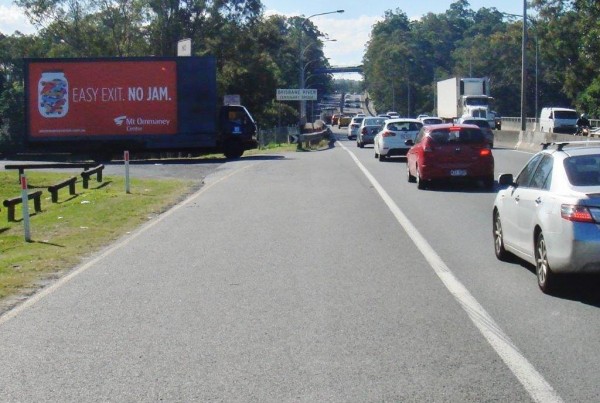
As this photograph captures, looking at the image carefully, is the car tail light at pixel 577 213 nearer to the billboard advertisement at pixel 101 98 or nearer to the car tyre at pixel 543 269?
the car tyre at pixel 543 269

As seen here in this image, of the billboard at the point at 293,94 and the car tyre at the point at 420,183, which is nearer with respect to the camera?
the car tyre at the point at 420,183

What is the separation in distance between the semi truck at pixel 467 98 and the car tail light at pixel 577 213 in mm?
63821

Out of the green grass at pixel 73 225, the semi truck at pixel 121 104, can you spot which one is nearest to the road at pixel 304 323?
the green grass at pixel 73 225

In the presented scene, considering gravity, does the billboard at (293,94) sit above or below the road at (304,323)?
above

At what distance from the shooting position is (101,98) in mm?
40438

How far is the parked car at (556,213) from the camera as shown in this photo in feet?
30.5

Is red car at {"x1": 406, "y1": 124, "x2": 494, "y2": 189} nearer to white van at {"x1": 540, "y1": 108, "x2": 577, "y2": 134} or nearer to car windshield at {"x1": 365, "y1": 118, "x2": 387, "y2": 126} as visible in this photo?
car windshield at {"x1": 365, "y1": 118, "x2": 387, "y2": 126}

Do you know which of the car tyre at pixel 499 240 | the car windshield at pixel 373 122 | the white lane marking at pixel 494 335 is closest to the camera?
the white lane marking at pixel 494 335

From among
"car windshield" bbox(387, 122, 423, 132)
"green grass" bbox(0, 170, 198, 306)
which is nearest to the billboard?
"car windshield" bbox(387, 122, 423, 132)

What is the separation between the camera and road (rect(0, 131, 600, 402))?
6.93 m

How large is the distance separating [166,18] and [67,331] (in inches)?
2585

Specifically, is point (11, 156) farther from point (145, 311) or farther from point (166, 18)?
point (145, 311)

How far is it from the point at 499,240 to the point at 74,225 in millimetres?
8493

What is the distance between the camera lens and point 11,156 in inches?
1850
